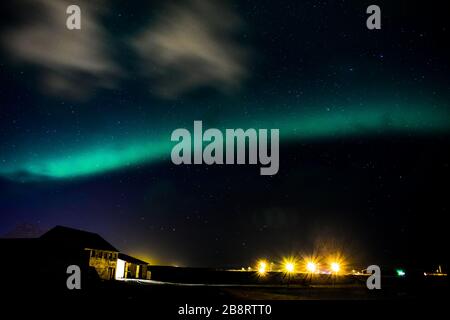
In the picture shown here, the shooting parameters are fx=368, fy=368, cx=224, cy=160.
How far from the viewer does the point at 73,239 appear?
44.3m

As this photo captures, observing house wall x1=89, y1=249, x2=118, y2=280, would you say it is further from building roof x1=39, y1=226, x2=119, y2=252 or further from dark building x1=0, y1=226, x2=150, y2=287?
building roof x1=39, y1=226, x2=119, y2=252

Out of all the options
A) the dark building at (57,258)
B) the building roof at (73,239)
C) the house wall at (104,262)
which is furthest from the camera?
the house wall at (104,262)

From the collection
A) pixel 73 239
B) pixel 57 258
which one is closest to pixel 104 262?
pixel 73 239

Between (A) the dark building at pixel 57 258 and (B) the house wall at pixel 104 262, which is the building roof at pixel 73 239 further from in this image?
(B) the house wall at pixel 104 262

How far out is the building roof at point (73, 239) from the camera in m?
→ 41.7

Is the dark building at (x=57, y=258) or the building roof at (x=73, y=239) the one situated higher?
the building roof at (x=73, y=239)

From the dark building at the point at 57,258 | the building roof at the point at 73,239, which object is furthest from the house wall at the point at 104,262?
the building roof at the point at 73,239

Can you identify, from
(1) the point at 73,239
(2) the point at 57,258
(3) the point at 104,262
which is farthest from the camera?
(3) the point at 104,262

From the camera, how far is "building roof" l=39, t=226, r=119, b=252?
41703mm

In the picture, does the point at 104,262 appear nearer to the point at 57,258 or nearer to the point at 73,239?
the point at 73,239
